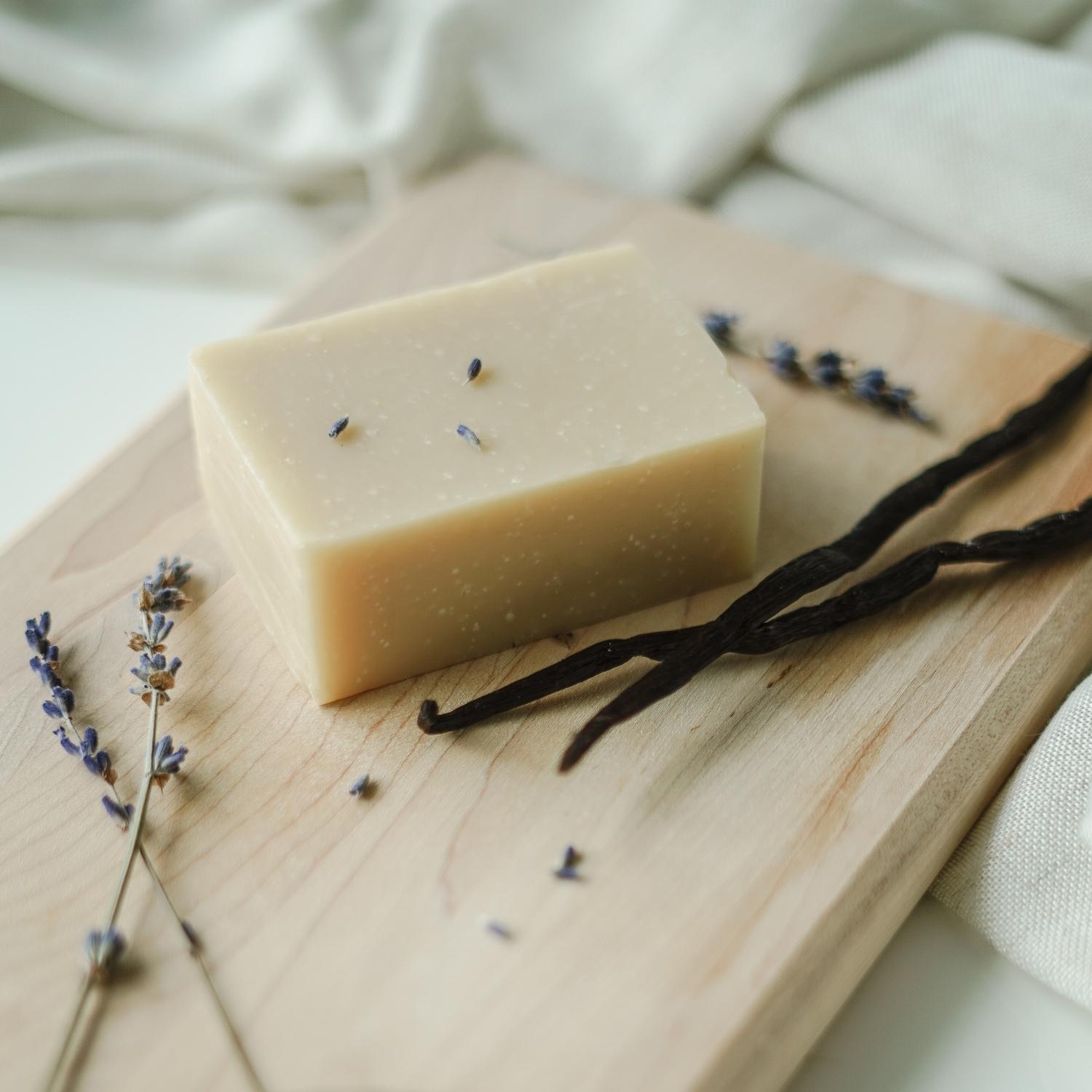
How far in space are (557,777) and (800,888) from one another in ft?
1.07

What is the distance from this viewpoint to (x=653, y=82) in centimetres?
277

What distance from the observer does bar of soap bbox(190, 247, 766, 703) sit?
5.51 feet

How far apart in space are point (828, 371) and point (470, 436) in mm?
757

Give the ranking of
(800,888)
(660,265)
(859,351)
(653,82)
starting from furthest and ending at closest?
(653,82)
(660,265)
(859,351)
(800,888)

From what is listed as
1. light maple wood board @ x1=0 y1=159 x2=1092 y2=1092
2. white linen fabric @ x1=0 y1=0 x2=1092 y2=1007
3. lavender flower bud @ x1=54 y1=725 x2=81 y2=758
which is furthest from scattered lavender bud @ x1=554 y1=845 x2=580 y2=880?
white linen fabric @ x1=0 y1=0 x2=1092 y2=1007

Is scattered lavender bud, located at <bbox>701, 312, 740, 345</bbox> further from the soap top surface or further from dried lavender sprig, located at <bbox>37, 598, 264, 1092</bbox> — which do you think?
dried lavender sprig, located at <bbox>37, 598, 264, 1092</bbox>

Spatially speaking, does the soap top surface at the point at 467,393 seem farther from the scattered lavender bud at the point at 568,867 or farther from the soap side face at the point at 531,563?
the scattered lavender bud at the point at 568,867

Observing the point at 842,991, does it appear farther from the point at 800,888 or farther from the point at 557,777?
the point at 557,777

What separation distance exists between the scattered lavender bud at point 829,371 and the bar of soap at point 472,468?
40cm

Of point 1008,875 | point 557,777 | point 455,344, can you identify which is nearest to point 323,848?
point 557,777

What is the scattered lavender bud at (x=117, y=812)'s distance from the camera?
1611 millimetres

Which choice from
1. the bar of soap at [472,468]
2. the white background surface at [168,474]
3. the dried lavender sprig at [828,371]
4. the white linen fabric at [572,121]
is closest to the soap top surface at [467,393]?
the bar of soap at [472,468]

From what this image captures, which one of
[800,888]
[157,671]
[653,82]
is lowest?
[800,888]

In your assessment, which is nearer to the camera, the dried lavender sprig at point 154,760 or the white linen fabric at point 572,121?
the dried lavender sprig at point 154,760
